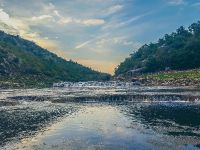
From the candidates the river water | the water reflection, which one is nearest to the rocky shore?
the river water

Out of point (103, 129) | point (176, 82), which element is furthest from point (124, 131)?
point (176, 82)

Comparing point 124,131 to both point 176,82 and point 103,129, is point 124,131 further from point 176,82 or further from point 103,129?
point 176,82

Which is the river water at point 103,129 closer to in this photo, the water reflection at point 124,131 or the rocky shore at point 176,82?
the water reflection at point 124,131

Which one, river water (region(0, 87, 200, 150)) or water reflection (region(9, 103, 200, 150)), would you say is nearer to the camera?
water reflection (region(9, 103, 200, 150))

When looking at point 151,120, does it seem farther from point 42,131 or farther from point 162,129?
point 42,131

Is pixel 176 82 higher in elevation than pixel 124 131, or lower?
higher

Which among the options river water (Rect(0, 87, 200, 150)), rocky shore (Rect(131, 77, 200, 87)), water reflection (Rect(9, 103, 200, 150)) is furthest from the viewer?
rocky shore (Rect(131, 77, 200, 87))

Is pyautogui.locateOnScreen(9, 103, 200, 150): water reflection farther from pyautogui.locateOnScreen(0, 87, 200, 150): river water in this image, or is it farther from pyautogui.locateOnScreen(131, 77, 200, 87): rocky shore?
pyautogui.locateOnScreen(131, 77, 200, 87): rocky shore

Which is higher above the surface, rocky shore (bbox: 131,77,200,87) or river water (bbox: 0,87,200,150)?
rocky shore (bbox: 131,77,200,87)

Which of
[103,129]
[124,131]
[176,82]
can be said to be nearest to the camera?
[124,131]

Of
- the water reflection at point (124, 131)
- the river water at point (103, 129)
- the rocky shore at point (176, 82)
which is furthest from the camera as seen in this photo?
the rocky shore at point (176, 82)

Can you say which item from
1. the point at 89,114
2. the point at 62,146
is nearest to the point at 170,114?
the point at 89,114

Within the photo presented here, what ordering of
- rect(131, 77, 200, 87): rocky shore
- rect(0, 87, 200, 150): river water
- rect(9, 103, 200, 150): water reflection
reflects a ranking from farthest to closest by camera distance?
1. rect(131, 77, 200, 87): rocky shore
2. rect(0, 87, 200, 150): river water
3. rect(9, 103, 200, 150): water reflection

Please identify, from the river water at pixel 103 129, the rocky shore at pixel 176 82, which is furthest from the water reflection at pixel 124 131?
the rocky shore at pixel 176 82
